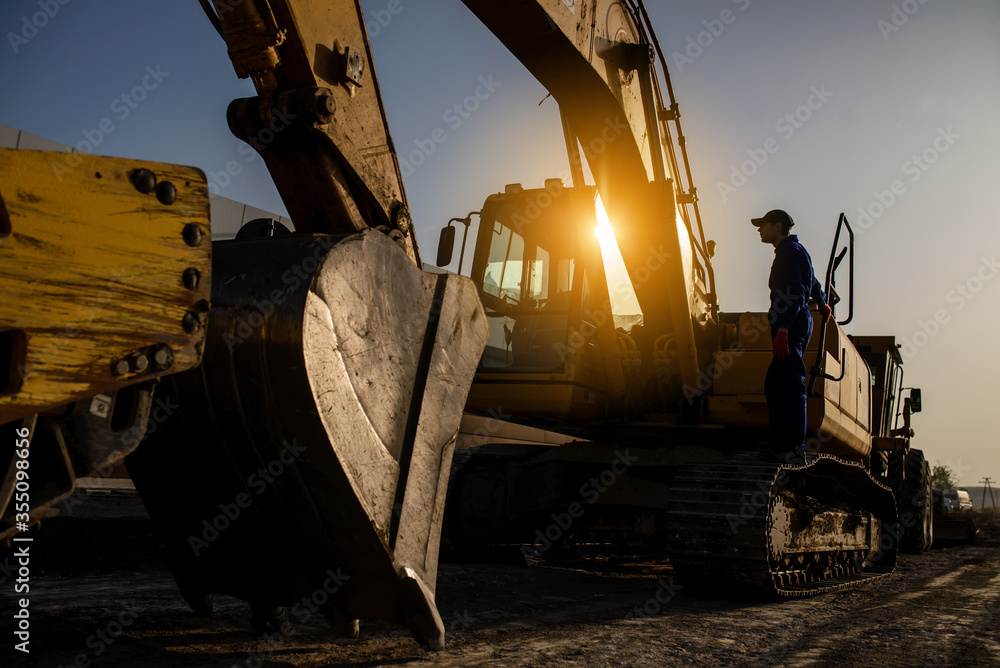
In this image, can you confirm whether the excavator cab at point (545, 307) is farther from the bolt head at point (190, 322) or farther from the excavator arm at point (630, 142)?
the bolt head at point (190, 322)

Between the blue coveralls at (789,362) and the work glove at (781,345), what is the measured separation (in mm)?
61

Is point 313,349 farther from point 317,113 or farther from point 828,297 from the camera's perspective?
point 828,297

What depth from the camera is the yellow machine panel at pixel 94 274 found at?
1.40m

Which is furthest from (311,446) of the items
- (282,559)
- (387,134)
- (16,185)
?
(387,134)

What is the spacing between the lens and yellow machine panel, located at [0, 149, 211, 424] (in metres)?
1.40

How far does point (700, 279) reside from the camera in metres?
6.24

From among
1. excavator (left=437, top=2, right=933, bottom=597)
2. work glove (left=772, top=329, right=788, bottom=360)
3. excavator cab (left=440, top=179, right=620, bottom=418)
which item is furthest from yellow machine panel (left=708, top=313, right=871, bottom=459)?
excavator cab (left=440, top=179, right=620, bottom=418)

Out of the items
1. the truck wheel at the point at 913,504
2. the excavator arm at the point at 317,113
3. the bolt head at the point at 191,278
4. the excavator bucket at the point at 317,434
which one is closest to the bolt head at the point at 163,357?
the bolt head at the point at 191,278

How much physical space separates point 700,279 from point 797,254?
1243mm

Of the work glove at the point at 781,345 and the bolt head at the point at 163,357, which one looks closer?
the bolt head at the point at 163,357

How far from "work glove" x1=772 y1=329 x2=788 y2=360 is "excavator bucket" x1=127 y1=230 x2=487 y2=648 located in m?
2.78

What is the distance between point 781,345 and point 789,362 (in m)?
0.16

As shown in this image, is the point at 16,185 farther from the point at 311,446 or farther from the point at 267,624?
the point at 267,624

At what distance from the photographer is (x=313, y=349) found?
2.09 metres
